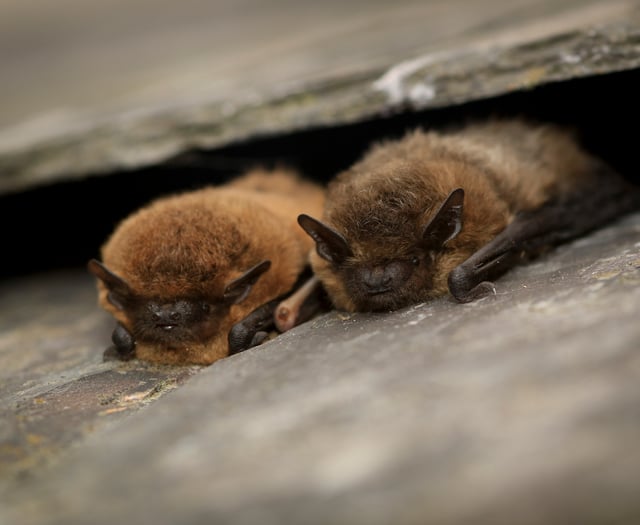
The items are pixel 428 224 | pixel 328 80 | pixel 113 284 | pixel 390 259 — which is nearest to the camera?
pixel 428 224

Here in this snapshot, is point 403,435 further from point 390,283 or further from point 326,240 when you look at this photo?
point 326,240

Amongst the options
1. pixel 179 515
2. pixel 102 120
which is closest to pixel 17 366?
pixel 102 120

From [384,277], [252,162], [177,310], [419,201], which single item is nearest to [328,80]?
[419,201]

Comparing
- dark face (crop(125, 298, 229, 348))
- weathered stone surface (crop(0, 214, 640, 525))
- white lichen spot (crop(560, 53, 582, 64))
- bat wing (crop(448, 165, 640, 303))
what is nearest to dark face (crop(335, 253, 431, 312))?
bat wing (crop(448, 165, 640, 303))

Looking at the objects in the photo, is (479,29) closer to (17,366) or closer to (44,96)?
(17,366)

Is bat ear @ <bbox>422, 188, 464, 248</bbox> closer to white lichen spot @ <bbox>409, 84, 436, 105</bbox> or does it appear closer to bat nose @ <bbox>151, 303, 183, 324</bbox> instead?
white lichen spot @ <bbox>409, 84, 436, 105</bbox>

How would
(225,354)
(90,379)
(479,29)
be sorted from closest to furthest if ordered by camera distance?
(90,379)
(225,354)
(479,29)

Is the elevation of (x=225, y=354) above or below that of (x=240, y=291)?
below

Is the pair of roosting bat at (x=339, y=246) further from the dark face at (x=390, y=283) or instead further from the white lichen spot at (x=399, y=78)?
the white lichen spot at (x=399, y=78)
